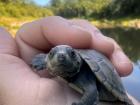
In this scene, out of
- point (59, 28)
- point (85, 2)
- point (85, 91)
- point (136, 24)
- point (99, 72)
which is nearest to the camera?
point (85, 91)

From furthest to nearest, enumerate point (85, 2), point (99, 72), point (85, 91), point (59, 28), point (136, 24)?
point (85, 2) → point (136, 24) → point (59, 28) → point (99, 72) → point (85, 91)

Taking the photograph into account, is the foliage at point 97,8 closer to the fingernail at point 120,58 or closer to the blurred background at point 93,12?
the blurred background at point 93,12

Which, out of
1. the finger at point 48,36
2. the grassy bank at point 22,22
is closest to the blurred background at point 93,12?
the grassy bank at point 22,22

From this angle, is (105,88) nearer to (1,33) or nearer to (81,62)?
(81,62)

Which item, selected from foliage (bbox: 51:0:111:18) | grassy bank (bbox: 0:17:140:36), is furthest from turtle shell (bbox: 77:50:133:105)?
foliage (bbox: 51:0:111:18)

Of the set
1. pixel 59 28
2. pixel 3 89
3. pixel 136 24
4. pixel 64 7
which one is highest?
pixel 59 28

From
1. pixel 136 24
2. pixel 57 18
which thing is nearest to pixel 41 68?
pixel 57 18

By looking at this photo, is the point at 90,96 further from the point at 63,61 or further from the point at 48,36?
the point at 48,36
